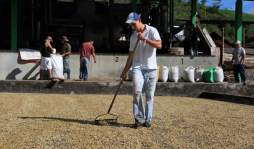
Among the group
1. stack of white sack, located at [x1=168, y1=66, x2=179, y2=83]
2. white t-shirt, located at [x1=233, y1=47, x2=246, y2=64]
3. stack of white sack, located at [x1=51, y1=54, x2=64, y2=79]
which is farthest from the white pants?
white t-shirt, located at [x1=233, y1=47, x2=246, y2=64]

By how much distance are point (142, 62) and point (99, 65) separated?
473 inches

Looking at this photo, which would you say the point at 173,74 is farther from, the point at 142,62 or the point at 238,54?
the point at 142,62

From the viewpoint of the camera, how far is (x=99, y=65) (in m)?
21.7

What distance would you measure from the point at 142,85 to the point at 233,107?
16.0 feet

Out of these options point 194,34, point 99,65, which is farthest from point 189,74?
point 194,34

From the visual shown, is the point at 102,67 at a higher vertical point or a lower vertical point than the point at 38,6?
lower

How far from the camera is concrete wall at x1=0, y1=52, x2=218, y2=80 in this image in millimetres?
20391

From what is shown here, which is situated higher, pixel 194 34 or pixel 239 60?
pixel 194 34

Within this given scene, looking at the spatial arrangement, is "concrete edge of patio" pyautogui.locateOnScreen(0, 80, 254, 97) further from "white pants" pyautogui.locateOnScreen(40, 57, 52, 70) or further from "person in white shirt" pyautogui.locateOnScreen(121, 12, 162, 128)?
"person in white shirt" pyautogui.locateOnScreen(121, 12, 162, 128)

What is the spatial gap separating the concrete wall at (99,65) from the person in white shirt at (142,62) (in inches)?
440

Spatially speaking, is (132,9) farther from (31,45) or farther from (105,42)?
(31,45)

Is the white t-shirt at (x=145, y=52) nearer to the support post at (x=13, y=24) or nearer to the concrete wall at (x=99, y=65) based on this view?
the concrete wall at (x=99, y=65)

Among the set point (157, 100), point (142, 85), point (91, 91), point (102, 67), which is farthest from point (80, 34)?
point (142, 85)

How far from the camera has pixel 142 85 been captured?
9.74 m
